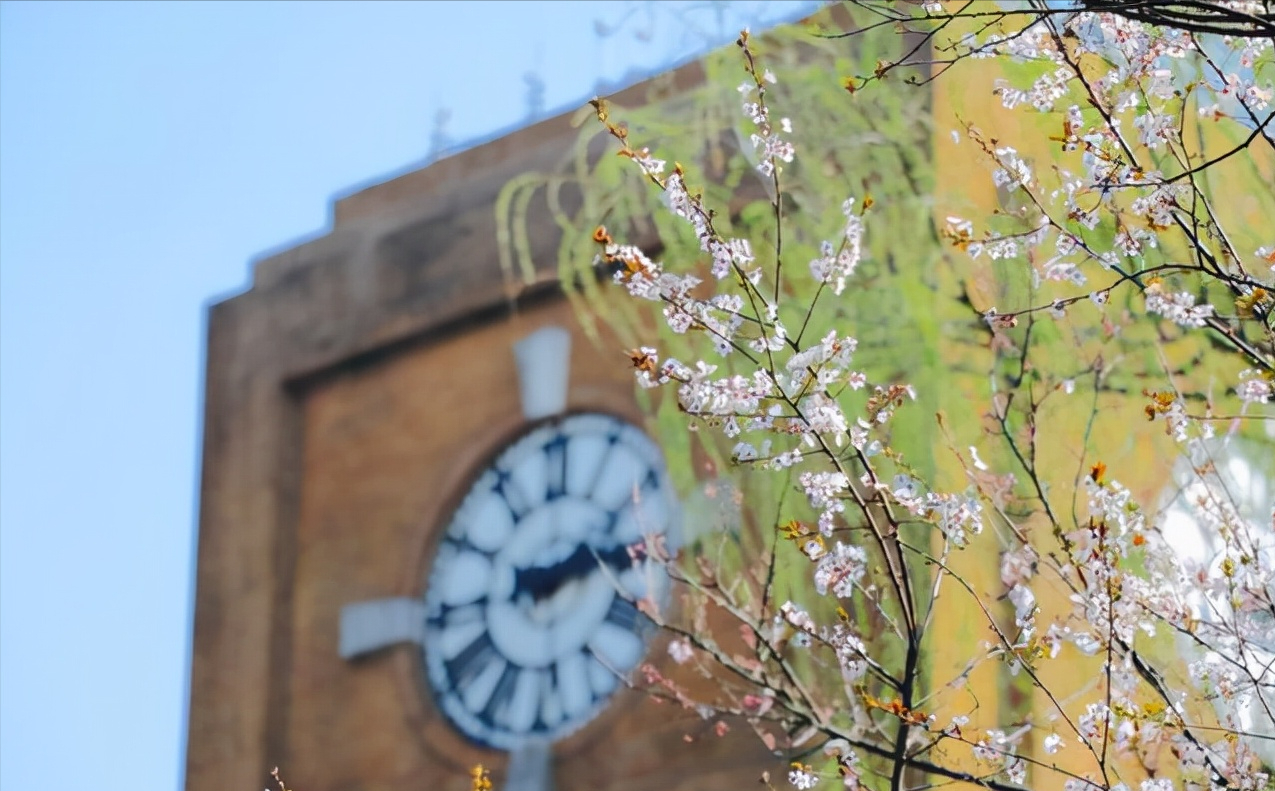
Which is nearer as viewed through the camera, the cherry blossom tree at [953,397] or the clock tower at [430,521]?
the cherry blossom tree at [953,397]

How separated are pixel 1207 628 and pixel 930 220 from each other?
2796 mm

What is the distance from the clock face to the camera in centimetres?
1082

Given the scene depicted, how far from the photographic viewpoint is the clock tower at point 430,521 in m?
10.9

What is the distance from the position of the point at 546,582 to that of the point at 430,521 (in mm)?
966

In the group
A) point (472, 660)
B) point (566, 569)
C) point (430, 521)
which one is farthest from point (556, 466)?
point (472, 660)

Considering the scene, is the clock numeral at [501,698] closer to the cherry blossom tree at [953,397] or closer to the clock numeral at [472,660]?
the clock numeral at [472,660]

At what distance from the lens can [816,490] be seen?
655 centimetres

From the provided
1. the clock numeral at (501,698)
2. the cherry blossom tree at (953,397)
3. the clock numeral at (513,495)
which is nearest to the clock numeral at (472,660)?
the clock numeral at (501,698)

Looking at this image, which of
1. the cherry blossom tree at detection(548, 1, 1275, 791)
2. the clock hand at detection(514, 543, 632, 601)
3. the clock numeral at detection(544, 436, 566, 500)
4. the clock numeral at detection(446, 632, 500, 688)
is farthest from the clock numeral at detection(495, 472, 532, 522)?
the cherry blossom tree at detection(548, 1, 1275, 791)

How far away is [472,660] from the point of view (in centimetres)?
1141

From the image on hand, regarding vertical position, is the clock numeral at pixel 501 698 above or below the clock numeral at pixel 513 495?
below

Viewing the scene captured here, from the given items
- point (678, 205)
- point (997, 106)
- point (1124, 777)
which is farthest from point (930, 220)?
point (678, 205)

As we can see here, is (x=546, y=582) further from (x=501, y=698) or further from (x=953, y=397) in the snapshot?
(x=953, y=397)

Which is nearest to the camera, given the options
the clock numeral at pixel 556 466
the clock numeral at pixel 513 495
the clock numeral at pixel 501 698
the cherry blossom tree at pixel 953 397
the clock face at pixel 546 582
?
the cherry blossom tree at pixel 953 397
